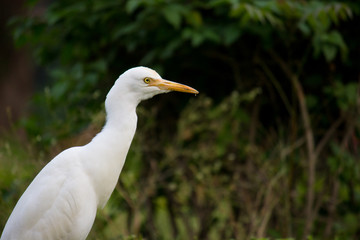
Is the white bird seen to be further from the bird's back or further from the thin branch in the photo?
the thin branch

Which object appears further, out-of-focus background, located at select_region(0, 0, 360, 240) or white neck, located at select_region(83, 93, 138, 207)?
out-of-focus background, located at select_region(0, 0, 360, 240)

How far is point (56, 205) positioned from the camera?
299cm

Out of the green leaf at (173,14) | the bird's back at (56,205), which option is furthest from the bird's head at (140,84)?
the green leaf at (173,14)

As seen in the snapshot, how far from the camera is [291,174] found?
14.6ft

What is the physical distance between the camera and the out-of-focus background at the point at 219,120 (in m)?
4.39

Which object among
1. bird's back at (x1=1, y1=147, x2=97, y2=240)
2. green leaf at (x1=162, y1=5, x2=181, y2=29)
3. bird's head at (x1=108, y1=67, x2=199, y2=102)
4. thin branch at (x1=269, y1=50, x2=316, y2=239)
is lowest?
thin branch at (x1=269, y1=50, x2=316, y2=239)

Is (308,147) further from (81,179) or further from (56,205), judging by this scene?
(56,205)

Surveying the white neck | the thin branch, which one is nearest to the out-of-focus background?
the thin branch

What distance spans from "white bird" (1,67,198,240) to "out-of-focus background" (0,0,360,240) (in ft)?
3.71

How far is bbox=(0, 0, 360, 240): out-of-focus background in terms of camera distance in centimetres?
439

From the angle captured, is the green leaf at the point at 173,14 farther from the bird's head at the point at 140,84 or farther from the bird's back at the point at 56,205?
the bird's back at the point at 56,205

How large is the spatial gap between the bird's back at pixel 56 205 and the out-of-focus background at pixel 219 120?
3.80 feet

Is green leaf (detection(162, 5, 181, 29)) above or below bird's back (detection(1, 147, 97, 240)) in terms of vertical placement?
above

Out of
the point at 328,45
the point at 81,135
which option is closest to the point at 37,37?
the point at 81,135
